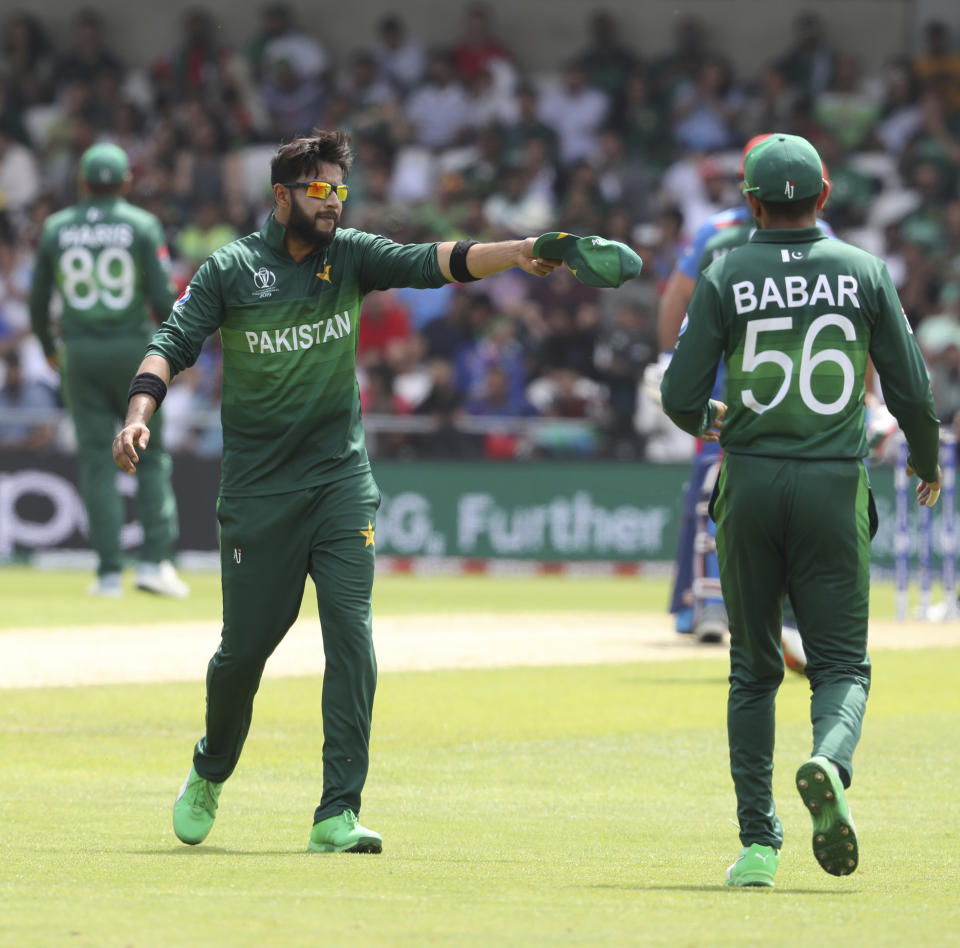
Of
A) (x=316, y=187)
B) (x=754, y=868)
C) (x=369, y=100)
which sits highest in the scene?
(x=369, y=100)

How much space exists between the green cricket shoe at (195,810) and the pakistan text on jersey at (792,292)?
2.37 metres

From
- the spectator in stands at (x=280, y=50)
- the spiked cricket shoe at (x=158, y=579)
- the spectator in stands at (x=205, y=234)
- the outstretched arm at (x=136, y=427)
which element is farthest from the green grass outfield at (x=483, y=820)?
the spectator in stands at (x=280, y=50)

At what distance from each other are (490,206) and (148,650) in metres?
12.6

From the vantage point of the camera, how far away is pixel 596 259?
6.46 metres

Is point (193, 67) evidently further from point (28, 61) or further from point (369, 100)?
point (369, 100)

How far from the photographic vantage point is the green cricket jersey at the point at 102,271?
1513 cm

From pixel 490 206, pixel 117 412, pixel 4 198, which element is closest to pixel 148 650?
pixel 117 412

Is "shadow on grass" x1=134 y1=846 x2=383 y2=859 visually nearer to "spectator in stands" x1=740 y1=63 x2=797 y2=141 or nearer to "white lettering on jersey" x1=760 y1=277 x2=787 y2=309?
"white lettering on jersey" x1=760 y1=277 x2=787 y2=309

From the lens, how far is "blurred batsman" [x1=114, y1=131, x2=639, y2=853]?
691 centimetres

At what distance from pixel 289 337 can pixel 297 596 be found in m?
0.86

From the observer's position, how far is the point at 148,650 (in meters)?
12.6

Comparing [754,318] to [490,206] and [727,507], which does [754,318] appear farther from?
[490,206]

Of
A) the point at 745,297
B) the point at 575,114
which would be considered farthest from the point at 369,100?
the point at 745,297

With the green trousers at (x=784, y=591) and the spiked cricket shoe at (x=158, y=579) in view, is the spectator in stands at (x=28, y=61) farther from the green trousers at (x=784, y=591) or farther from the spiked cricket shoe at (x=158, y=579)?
the green trousers at (x=784, y=591)
